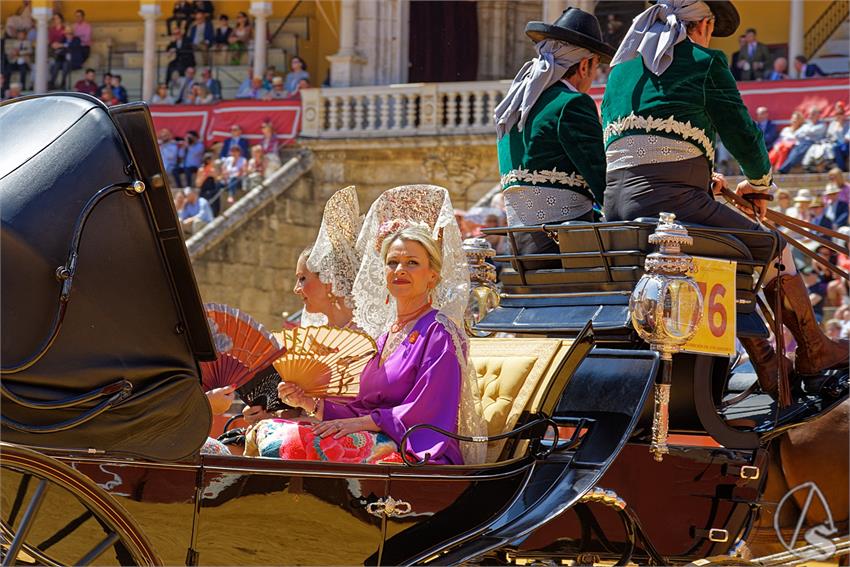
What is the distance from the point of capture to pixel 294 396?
15.5 feet

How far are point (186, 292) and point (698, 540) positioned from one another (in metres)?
2.28

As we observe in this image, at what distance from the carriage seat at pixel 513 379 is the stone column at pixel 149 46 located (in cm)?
2034

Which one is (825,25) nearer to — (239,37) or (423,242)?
(239,37)

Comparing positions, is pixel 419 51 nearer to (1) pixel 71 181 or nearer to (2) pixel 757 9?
(2) pixel 757 9

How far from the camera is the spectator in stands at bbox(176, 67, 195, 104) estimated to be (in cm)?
2333

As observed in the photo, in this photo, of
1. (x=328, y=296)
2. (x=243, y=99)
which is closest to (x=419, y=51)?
(x=243, y=99)

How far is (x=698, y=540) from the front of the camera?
5246 millimetres

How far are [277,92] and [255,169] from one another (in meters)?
2.22

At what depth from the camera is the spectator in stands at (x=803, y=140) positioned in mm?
14680

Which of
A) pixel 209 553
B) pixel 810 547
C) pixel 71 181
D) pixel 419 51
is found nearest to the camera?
pixel 71 181

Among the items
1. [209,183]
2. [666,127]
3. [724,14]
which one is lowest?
[209,183]

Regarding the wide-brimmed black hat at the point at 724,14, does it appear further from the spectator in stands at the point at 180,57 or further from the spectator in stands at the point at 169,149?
the spectator in stands at the point at 180,57

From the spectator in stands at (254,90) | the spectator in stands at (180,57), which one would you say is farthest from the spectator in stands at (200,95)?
the spectator in stands at (180,57)

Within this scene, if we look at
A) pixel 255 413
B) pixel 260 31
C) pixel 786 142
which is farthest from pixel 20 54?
pixel 255 413
